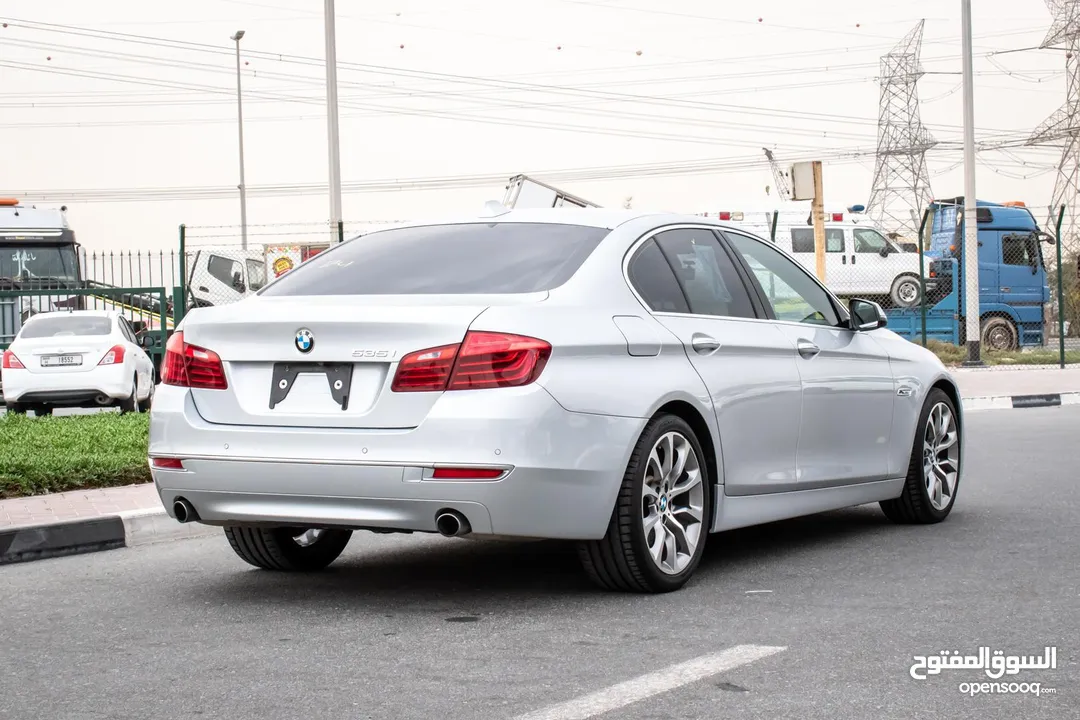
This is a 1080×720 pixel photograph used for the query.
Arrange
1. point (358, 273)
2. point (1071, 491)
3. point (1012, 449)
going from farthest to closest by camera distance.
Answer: point (1012, 449) → point (1071, 491) → point (358, 273)

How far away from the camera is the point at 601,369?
566 centimetres

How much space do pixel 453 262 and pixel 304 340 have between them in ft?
2.60

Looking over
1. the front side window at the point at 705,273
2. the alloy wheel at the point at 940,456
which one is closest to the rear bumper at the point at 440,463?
the front side window at the point at 705,273

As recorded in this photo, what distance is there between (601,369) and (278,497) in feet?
4.25

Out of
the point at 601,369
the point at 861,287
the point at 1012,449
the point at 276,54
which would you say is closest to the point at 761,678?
the point at 601,369

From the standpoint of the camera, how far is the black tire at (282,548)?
6.66 m

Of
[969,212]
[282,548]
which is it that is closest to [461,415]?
[282,548]

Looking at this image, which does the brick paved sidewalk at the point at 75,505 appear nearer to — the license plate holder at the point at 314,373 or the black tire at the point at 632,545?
the license plate holder at the point at 314,373

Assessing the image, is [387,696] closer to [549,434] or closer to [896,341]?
[549,434]

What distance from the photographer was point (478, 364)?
5430 mm

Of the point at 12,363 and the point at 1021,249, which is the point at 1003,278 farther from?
the point at 12,363

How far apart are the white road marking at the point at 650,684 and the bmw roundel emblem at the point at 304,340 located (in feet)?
6.17

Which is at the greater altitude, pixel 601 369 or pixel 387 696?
pixel 601 369

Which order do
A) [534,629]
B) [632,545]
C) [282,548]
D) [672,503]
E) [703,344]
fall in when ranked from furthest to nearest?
[282,548], [703,344], [672,503], [632,545], [534,629]
